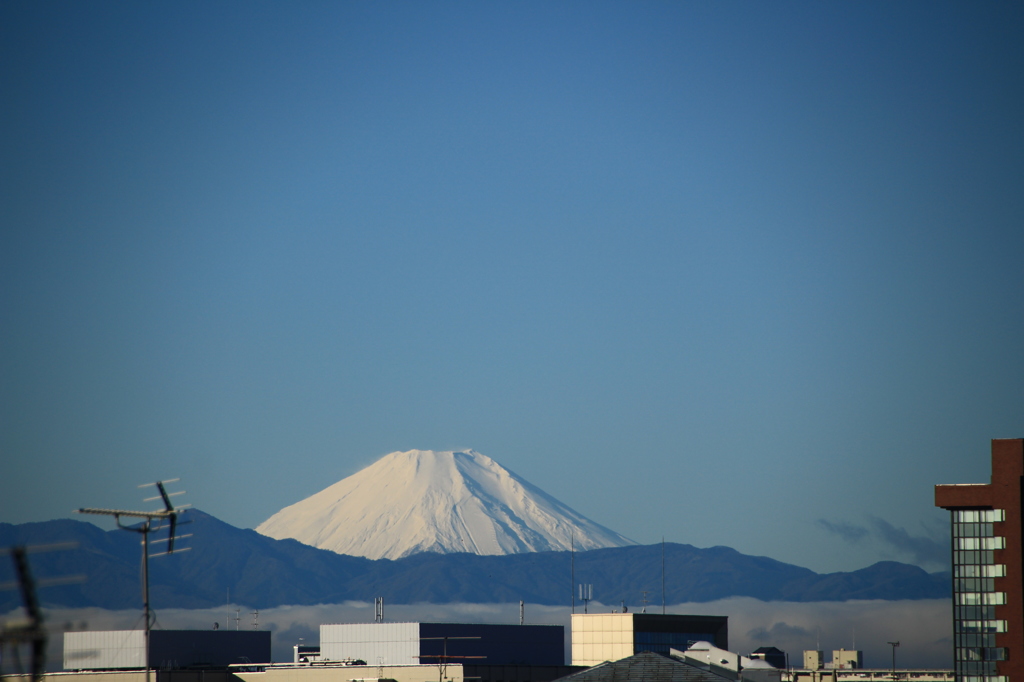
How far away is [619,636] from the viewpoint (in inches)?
6161

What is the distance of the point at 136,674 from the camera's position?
119 m

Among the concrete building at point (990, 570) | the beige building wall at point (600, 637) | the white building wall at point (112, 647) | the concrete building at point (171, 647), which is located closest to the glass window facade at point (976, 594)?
the concrete building at point (990, 570)

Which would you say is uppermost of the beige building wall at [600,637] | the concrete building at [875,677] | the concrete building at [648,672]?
the concrete building at [648,672]

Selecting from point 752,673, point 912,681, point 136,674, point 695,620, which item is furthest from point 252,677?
point 912,681

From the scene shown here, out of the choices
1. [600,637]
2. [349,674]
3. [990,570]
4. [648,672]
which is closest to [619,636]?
[600,637]

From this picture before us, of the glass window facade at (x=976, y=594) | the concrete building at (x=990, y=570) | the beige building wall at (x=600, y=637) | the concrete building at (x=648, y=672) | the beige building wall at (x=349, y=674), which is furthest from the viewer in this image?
the beige building wall at (x=600, y=637)

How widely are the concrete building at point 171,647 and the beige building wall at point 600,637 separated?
49429mm

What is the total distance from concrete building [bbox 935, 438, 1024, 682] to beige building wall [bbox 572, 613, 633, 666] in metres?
47.1

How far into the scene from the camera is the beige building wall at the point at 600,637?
156 metres

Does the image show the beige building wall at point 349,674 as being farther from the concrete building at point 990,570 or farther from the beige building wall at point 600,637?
the concrete building at point 990,570

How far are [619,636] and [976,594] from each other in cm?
5090

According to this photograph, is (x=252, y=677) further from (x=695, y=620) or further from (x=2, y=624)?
(x=2, y=624)

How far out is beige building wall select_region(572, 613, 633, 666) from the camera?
6152 inches

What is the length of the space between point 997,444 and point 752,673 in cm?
2843
